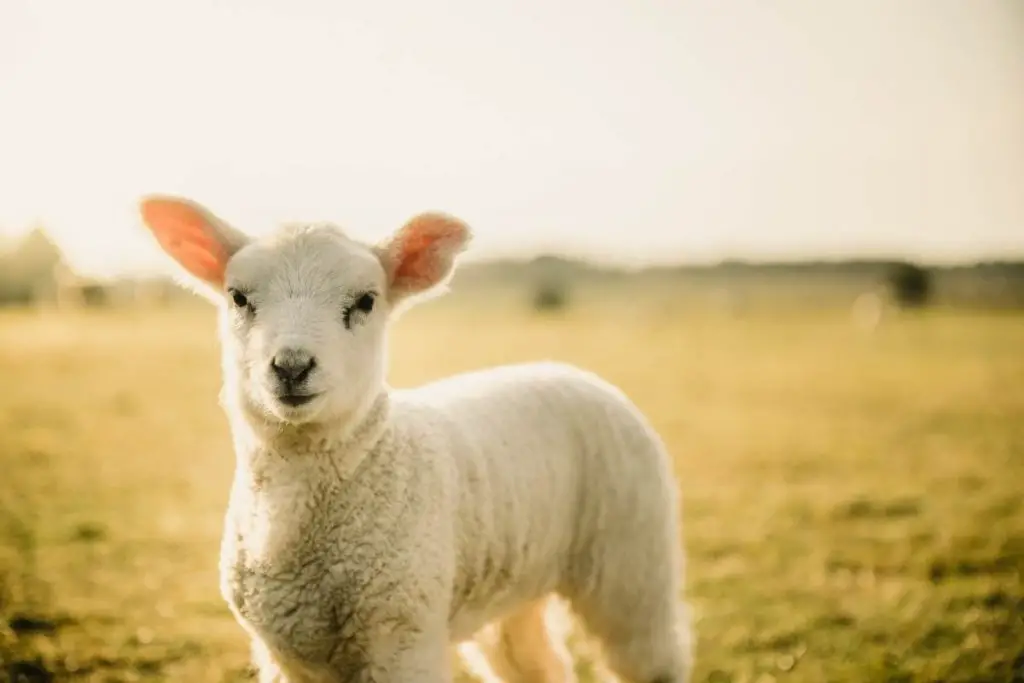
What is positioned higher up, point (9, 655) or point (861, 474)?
point (9, 655)

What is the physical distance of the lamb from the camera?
2373mm

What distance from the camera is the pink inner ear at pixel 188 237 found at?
255 cm

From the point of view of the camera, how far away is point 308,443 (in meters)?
2.44

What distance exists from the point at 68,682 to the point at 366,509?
1946 mm

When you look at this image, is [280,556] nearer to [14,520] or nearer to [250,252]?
[250,252]

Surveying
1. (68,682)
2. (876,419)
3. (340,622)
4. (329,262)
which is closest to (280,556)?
(340,622)

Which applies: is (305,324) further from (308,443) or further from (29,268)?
(29,268)

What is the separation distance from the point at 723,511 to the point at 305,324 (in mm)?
5168

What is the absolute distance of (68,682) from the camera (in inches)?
142

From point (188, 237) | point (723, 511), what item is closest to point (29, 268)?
point (723, 511)

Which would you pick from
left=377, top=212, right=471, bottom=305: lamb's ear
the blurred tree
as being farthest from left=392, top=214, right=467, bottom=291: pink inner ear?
the blurred tree

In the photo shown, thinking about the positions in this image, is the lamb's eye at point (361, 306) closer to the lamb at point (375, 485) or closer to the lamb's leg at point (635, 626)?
the lamb at point (375, 485)

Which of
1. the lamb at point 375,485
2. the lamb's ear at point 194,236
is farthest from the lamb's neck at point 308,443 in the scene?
the lamb's ear at point 194,236

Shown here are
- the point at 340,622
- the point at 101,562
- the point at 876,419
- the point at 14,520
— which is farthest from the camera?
the point at 876,419
